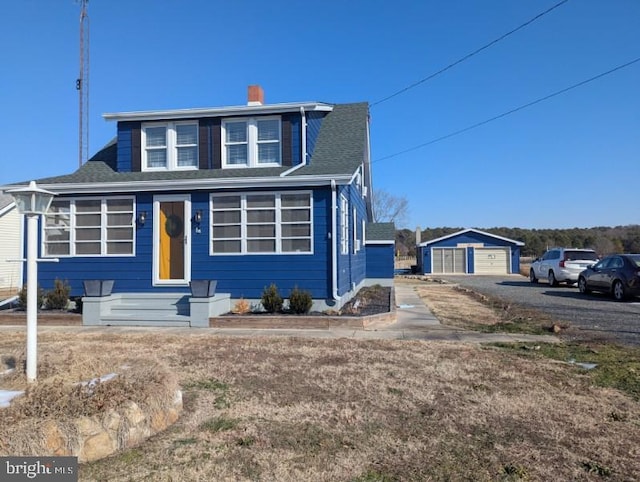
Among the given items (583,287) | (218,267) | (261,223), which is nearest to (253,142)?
(261,223)

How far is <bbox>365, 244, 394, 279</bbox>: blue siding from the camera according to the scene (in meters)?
19.8

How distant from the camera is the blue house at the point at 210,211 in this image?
10.9 m

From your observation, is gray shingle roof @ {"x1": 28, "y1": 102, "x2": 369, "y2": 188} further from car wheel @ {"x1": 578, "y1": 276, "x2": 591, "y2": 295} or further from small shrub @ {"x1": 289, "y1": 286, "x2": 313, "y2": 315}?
car wheel @ {"x1": 578, "y1": 276, "x2": 591, "y2": 295}

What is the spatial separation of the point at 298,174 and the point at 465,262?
1120 inches

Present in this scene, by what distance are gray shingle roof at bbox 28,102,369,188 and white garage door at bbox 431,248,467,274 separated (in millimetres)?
23388

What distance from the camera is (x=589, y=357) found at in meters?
6.84

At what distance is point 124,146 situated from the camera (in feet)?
42.6

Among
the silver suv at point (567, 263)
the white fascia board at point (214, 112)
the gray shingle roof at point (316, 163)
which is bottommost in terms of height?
the silver suv at point (567, 263)

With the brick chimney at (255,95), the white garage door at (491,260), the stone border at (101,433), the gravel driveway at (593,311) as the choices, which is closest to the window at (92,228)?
the brick chimney at (255,95)

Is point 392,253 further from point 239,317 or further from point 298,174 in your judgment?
point 239,317

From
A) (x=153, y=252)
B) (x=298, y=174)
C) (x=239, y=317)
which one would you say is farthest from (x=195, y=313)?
(x=298, y=174)

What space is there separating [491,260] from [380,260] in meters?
19.6

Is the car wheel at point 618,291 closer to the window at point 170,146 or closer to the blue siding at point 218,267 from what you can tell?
the blue siding at point 218,267

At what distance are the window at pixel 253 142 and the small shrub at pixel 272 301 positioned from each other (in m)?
3.68
